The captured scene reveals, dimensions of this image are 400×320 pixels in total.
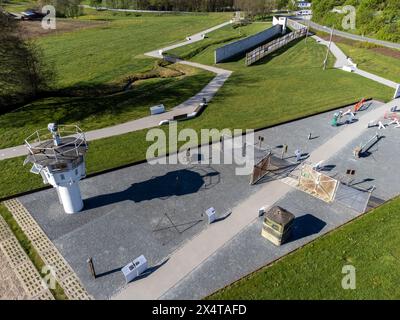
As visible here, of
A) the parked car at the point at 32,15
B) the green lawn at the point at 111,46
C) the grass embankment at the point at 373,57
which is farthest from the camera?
the parked car at the point at 32,15

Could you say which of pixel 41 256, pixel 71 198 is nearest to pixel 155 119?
pixel 71 198

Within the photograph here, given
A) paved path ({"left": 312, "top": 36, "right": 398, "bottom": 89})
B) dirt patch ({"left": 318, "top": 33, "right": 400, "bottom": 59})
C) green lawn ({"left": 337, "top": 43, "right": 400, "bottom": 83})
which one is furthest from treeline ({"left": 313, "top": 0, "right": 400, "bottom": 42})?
paved path ({"left": 312, "top": 36, "right": 398, "bottom": 89})

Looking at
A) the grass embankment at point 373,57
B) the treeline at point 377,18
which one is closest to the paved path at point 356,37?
the treeline at point 377,18

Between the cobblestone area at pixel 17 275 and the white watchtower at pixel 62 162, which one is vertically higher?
the white watchtower at pixel 62 162

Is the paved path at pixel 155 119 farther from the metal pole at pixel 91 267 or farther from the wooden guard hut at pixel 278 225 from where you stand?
the wooden guard hut at pixel 278 225

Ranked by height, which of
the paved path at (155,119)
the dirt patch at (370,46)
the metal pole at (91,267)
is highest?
the dirt patch at (370,46)

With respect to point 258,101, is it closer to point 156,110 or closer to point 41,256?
point 156,110
